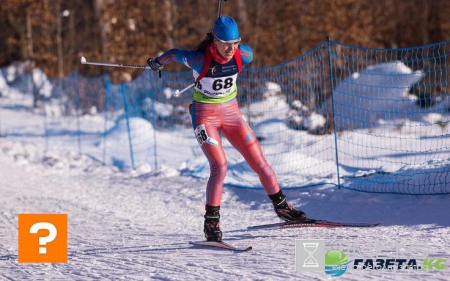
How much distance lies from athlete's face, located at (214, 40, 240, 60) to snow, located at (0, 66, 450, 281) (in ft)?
5.58

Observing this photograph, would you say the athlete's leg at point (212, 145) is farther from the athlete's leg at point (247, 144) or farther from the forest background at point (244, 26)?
the forest background at point (244, 26)

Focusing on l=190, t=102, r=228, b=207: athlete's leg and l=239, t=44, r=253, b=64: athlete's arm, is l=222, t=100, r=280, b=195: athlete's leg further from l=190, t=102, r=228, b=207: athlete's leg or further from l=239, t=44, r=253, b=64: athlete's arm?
l=239, t=44, r=253, b=64: athlete's arm

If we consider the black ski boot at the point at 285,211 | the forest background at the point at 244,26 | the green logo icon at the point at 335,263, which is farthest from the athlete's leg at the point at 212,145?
the forest background at the point at 244,26

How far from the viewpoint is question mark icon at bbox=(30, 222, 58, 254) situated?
673 cm

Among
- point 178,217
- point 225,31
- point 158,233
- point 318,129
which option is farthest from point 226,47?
point 318,129

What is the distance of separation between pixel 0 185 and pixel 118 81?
49.5ft

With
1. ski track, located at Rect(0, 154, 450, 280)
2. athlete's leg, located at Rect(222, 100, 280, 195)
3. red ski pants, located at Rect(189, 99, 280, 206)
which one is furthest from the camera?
athlete's leg, located at Rect(222, 100, 280, 195)

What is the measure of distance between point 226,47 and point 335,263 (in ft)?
6.87

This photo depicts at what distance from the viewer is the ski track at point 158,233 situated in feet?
17.8

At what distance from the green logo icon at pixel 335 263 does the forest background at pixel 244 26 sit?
59.1 feet

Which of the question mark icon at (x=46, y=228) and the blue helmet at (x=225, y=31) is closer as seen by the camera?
the blue helmet at (x=225, y=31)

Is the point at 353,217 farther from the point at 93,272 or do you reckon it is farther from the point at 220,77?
the point at 93,272

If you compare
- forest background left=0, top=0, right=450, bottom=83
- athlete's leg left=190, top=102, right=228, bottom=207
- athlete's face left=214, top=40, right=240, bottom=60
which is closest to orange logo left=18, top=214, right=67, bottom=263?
athlete's leg left=190, top=102, right=228, bottom=207

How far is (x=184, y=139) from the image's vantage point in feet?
51.0
